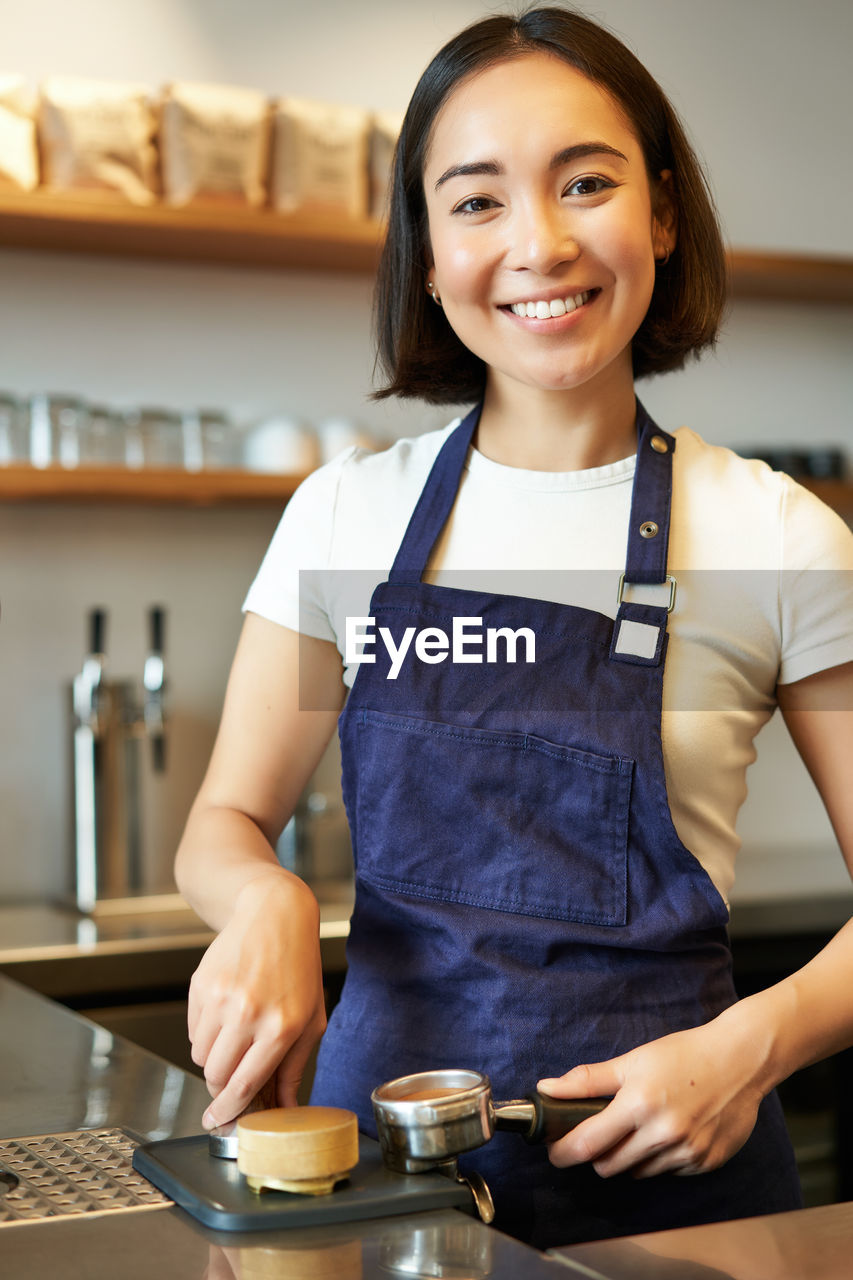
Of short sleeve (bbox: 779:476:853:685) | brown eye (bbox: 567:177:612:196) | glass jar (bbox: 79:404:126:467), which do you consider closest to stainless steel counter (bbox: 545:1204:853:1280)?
short sleeve (bbox: 779:476:853:685)

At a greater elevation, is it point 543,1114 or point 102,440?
point 102,440

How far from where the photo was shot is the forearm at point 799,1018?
101 cm

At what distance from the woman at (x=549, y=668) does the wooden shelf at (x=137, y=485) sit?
1.22 m

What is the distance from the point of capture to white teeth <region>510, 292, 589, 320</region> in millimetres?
1167

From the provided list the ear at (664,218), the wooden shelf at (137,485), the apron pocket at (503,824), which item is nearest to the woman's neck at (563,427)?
the ear at (664,218)

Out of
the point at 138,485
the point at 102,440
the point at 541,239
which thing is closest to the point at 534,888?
the point at 541,239

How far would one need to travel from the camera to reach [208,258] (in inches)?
107

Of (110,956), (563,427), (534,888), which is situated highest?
A: (563,427)

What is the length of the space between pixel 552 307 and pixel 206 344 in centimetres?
172

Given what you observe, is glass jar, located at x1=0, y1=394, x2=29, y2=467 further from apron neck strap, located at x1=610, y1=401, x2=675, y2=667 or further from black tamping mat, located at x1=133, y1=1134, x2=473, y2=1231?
black tamping mat, located at x1=133, y1=1134, x2=473, y2=1231

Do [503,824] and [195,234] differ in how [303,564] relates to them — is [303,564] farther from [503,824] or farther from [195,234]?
[195,234]

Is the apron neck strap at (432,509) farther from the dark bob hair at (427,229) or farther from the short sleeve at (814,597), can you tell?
the short sleeve at (814,597)

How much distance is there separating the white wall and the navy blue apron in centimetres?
154

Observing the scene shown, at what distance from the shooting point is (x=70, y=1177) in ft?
2.95
